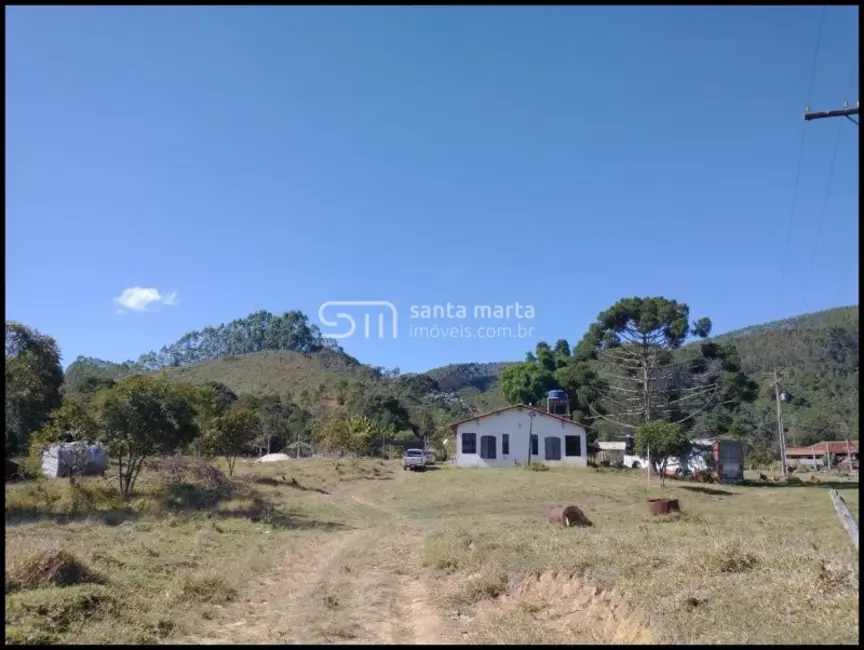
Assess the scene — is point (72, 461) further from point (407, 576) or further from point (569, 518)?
point (569, 518)

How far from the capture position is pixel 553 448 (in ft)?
129

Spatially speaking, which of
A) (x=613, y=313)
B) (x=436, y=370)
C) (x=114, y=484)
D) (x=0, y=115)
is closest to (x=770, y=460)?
(x=613, y=313)

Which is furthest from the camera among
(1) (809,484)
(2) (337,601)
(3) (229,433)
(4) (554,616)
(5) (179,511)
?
(1) (809,484)

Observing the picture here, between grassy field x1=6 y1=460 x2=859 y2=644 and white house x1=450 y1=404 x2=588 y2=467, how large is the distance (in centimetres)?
2012

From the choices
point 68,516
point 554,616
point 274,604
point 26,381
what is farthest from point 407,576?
point 26,381

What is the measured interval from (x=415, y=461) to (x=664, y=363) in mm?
16794

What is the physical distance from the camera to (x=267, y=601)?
8.79 m

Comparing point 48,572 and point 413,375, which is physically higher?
point 413,375

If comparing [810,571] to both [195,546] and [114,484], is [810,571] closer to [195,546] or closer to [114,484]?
[195,546]

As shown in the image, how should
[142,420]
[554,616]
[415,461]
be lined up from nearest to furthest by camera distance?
[554,616] < [142,420] < [415,461]

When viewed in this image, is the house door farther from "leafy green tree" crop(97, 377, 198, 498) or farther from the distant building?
the distant building

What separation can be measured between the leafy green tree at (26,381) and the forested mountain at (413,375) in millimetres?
16973

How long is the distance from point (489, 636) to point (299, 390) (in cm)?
8554

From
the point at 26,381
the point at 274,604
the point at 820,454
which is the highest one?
the point at 26,381
